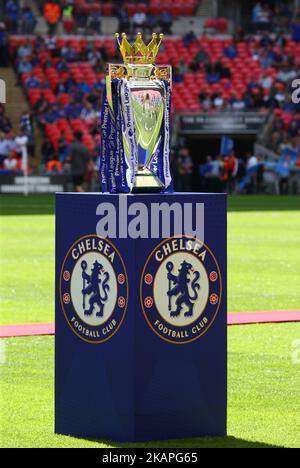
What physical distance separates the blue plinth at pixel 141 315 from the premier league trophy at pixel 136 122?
38 centimetres

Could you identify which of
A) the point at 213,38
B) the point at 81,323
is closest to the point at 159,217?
the point at 81,323

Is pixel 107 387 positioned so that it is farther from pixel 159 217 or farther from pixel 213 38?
pixel 213 38

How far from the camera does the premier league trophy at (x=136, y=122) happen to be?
25.2 ft

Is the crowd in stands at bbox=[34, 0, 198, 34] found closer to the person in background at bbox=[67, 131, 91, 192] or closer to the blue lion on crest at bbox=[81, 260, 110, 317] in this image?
the person in background at bbox=[67, 131, 91, 192]

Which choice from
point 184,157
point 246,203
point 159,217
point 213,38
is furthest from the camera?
point 213,38

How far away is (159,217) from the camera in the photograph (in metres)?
7.32

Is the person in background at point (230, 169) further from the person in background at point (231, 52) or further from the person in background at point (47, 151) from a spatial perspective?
the person in background at point (231, 52)

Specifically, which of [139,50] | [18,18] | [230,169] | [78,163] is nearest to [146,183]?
[139,50]

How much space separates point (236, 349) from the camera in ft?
38.5

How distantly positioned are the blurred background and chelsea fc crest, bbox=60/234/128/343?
3168cm

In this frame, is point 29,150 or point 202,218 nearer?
point 202,218

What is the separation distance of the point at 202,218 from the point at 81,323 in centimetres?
92

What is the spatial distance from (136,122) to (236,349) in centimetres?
440

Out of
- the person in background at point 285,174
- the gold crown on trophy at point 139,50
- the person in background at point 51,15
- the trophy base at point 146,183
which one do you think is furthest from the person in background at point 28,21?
the trophy base at point 146,183
